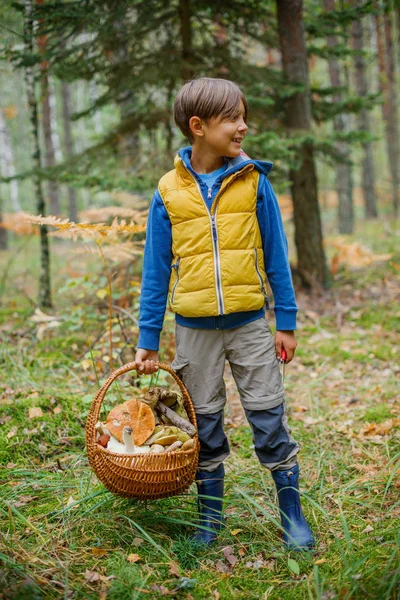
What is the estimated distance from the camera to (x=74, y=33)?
5.57 meters

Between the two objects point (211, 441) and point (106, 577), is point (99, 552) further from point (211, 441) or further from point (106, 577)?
point (211, 441)

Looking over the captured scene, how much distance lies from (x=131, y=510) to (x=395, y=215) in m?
14.5

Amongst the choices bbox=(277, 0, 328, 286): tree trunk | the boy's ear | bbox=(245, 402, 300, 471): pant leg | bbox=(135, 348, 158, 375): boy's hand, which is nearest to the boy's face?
the boy's ear

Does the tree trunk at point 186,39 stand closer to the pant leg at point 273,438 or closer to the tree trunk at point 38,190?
the tree trunk at point 38,190

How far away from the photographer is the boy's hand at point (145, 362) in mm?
2611

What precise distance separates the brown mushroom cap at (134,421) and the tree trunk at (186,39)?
474 cm

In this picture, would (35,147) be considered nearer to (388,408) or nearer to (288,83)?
(288,83)

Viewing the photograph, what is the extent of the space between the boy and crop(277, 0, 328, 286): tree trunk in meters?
4.19

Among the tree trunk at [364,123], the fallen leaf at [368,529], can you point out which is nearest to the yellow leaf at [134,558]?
the fallen leaf at [368,529]

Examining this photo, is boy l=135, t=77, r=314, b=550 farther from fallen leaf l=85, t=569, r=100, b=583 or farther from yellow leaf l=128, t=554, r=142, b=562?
fallen leaf l=85, t=569, r=100, b=583

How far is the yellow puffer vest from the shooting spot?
97.6 inches

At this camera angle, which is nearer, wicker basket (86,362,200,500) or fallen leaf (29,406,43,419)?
wicker basket (86,362,200,500)

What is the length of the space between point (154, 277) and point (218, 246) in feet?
1.38

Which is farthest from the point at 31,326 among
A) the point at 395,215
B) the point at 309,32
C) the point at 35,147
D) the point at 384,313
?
the point at 395,215
